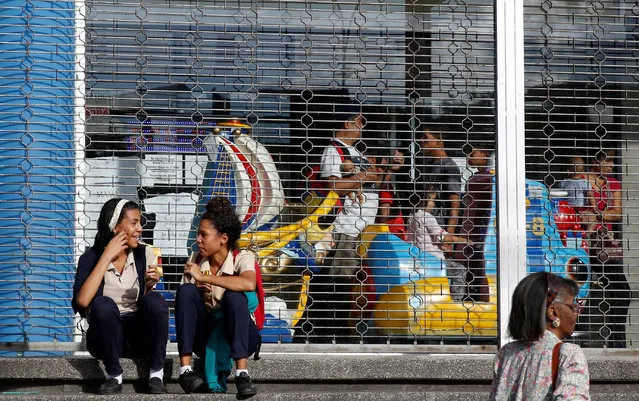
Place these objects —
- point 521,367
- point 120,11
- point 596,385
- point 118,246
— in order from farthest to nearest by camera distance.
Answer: point 120,11 → point 596,385 → point 118,246 → point 521,367

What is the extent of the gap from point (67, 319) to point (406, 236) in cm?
224

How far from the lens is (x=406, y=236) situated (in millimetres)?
7344

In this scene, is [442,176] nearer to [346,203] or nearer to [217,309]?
[346,203]

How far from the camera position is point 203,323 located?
627 cm

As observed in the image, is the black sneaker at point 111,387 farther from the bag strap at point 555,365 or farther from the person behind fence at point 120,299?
the bag strap at point 555,365

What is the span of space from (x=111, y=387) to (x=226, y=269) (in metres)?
0.91

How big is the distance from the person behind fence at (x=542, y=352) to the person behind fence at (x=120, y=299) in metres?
2.44

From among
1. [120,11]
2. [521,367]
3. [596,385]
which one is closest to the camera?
[521,367]

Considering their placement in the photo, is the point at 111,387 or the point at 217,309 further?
the point at 217,309

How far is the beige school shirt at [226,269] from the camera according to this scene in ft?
20.7

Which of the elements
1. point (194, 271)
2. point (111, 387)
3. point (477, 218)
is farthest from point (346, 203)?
point (111, 387)

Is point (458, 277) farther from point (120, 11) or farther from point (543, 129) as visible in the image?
point (120, 11)

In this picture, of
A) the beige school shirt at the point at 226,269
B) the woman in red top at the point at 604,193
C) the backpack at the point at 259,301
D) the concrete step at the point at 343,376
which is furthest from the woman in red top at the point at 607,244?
the beige school shirt at the point at 226,269

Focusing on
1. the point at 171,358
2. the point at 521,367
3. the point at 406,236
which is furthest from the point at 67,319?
the point at 521,367
